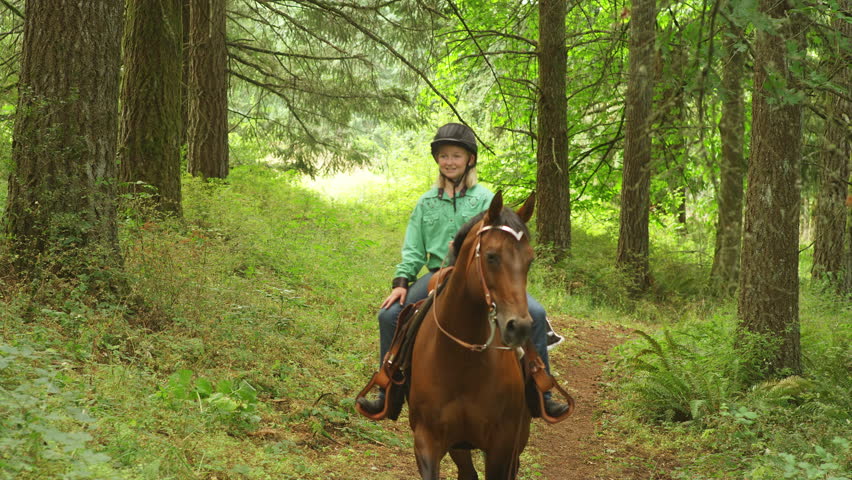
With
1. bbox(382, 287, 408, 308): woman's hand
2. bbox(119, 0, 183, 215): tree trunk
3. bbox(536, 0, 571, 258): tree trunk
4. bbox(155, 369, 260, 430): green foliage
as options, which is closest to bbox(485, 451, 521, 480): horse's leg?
bbox(382, 287, 408, 308): woman's hand

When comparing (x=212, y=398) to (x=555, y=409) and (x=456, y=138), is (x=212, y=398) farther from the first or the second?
(x=456, y=138)

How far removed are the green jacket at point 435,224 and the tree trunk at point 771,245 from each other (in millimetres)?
3646

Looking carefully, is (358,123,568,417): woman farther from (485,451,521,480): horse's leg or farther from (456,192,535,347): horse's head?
(456,192,535,347): horse's head

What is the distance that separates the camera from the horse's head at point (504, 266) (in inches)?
132

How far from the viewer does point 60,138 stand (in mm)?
6199

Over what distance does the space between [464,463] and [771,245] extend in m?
4.45

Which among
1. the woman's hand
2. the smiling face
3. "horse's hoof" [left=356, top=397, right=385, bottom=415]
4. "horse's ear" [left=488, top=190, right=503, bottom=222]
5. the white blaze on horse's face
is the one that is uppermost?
the smiling face

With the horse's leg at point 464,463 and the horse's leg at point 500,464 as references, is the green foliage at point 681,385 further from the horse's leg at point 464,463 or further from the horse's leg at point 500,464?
the horse's leg at point 500,464

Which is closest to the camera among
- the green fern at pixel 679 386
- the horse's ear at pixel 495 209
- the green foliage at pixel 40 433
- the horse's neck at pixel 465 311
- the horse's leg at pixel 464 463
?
the green foliage at pixel 40 433

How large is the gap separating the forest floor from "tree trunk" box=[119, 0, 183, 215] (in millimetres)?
5028

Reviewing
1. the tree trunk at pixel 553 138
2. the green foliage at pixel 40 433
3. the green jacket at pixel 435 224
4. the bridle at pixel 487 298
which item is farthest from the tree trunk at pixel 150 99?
the tree trunk at pixel 553 138

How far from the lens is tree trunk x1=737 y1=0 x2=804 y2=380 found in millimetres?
7176

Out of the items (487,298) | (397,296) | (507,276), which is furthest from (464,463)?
(507,276)

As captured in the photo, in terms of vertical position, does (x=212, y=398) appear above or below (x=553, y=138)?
below
